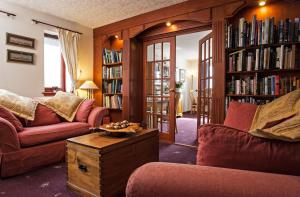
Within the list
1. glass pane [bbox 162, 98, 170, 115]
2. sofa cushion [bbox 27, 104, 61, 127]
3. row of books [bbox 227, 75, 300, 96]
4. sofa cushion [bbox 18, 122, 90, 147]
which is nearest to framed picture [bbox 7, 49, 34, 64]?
sofa cushion [bbox 27, 104, 61, 127]

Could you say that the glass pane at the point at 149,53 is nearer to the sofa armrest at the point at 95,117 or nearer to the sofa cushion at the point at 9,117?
the sofa armrest at the point at 95,117

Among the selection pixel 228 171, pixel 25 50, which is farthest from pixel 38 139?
pixel 228 171

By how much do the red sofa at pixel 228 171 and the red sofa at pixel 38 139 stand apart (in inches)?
81.3

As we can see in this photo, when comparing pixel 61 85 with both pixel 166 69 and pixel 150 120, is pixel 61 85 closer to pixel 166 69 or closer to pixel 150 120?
pixel 150 120

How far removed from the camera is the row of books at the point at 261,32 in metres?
2.36

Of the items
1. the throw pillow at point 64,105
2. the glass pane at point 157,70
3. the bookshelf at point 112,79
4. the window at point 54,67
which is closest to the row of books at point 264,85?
the glass pane at point 157,70

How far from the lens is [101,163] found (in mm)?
1568

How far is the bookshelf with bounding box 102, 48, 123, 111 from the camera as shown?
13.7ft

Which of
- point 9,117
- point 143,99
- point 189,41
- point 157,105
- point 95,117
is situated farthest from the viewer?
point 189,41

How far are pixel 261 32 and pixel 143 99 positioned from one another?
2.45 meters

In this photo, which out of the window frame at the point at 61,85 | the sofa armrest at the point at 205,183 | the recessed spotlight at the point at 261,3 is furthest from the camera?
the window frame at the point at 61,85

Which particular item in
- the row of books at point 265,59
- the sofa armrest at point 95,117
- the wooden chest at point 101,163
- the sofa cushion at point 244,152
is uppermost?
the row of books at point 265,59

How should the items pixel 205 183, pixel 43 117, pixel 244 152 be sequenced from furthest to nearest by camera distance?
pixel 43 117
pixel 244 152
pixel 205 183

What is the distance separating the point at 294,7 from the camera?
246 centimetres
